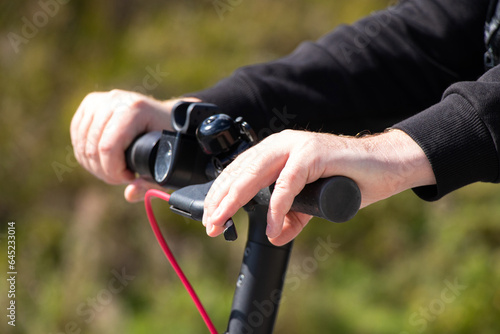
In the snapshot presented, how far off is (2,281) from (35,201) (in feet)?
3.10

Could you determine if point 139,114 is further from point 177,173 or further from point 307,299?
point 307,299

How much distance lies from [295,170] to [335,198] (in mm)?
73

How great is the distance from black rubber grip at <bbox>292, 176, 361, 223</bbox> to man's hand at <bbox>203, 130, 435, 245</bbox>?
19 mm

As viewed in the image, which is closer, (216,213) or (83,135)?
(216,213)

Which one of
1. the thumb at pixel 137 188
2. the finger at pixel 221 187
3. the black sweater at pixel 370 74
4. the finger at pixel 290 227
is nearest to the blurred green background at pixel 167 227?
the thumb at pixel 137 188

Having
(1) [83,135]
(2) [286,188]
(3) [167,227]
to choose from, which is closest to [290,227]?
(2) [286,188]

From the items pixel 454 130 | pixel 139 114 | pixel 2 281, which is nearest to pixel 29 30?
pixel 2 281

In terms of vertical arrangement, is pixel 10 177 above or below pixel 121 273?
above

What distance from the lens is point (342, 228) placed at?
446cm

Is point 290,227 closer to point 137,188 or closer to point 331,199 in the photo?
point 331,199

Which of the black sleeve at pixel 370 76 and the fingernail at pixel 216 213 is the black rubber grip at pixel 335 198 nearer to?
the fingernail at pixel 216 213

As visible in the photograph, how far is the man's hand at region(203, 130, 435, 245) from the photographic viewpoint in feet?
2.88

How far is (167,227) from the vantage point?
4797mm

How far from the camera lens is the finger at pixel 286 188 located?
87 centimetres
